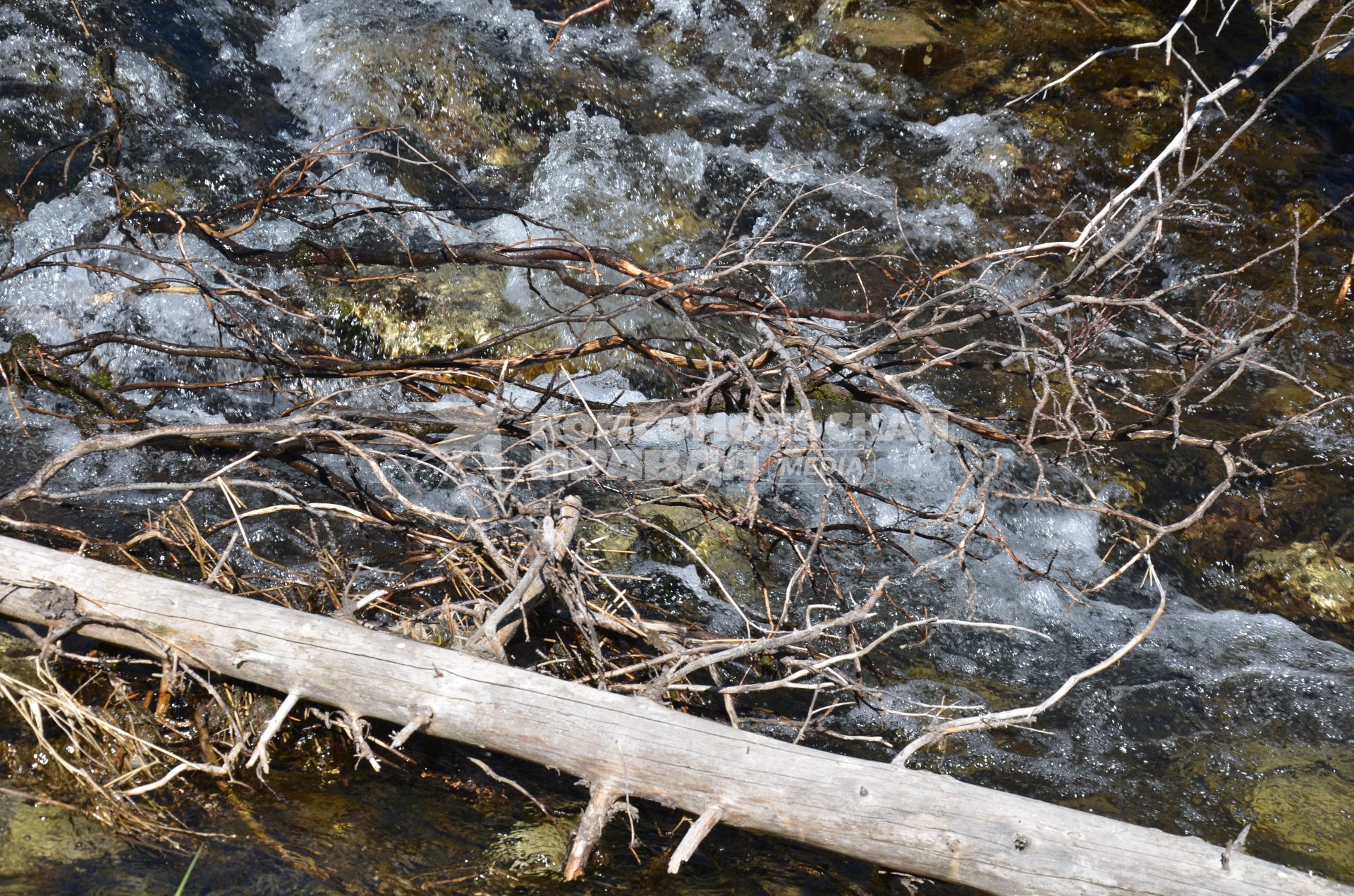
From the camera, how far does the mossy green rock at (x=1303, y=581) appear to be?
479cm

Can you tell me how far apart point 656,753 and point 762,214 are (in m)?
4.71

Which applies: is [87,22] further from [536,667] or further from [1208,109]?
[1208,109]

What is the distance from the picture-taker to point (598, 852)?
3037mm

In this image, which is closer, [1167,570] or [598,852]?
[598,852]

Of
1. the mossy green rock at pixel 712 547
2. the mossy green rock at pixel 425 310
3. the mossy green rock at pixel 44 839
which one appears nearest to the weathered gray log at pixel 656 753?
the mossy green rock at pixel 44 839

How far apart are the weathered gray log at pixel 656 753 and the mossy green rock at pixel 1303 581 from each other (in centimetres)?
274

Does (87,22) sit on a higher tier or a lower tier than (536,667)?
higher

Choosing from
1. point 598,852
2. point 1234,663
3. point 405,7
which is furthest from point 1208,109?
point 598,852

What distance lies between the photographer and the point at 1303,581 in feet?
16.1

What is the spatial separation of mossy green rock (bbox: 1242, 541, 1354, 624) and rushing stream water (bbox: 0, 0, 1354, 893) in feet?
0.28

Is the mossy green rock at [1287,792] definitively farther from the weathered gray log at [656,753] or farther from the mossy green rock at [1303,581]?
the weathered gray log at [656,753]

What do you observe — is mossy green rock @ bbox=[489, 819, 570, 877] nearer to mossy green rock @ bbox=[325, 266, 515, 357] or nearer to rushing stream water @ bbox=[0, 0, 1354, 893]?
rushing stream water @ bbox=[0, 0, 1354, 893]

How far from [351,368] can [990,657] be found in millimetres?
2980

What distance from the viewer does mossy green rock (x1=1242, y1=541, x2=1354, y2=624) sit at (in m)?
4.79
